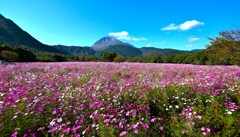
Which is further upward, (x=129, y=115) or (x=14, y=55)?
(x=14, y=55)

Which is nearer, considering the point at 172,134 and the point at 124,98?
the point at 172,134

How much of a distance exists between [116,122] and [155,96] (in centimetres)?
207

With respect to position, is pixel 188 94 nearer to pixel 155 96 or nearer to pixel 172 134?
pixel 155 96

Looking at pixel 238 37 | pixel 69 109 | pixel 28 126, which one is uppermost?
pixel 238 37

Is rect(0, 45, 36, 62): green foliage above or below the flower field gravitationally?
above

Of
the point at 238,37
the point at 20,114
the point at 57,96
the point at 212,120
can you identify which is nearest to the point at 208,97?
the point at 212,120

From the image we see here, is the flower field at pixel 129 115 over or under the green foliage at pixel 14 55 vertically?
under

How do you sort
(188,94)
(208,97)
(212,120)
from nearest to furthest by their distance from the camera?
1. (212,120)
2. (208,97)
3. (188,94)

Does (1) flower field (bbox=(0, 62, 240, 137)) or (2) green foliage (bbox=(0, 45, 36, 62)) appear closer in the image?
(1) flower field (bbox=(0, 62, 240, 137))

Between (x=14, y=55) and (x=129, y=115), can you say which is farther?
(x=14, y=55)

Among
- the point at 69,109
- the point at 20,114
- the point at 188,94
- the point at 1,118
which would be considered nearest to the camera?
the point at 1,118

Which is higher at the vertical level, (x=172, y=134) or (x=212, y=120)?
(x=212, y=120)

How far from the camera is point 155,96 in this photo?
191 inches

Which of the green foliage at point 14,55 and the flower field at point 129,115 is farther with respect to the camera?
the green foliage at point 14,55
